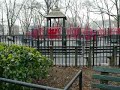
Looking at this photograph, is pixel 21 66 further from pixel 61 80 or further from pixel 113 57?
pixel 113 57

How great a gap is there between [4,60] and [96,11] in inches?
1320

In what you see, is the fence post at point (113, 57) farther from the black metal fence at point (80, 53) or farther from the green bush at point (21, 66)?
the green bush at point (21, 66)

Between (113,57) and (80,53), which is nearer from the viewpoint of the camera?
(113,57)

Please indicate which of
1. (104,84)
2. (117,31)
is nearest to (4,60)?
(104,84)

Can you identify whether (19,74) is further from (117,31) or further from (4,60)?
(117,31)

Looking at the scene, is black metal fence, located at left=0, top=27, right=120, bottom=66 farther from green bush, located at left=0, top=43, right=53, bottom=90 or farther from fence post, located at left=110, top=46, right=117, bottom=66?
green bush, located at left=0, top=43, right=53, bottom=90

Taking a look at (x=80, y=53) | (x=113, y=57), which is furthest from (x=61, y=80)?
(x=80, y=53)

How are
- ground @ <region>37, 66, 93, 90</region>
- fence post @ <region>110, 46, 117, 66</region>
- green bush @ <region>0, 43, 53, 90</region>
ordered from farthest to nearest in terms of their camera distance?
1. fence post @ <region>110, 46, 117, 66</region>
2. ground @ <region>37, 66, 93, 90</region>
3. green bush @ <region>0, 43, 53, 90</region>

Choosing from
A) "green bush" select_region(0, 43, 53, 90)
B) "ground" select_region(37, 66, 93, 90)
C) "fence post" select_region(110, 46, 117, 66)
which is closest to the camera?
"green bush" select_region(0, 43, 53, 90)

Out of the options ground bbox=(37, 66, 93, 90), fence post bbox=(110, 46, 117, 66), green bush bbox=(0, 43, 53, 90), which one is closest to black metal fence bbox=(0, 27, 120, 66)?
fence post bbox=(110, 46, 117, 66)

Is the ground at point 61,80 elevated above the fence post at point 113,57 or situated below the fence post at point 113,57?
below

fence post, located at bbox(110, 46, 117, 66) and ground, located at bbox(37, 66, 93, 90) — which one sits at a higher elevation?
fence post, located at bbox(110, 46, 117, 66)

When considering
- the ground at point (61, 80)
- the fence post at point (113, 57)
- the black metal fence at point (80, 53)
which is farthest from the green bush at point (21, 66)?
the fence post at point (113, 57)

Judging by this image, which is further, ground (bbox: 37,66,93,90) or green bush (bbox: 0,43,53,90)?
ground (bbox: 37,66,93,90)
